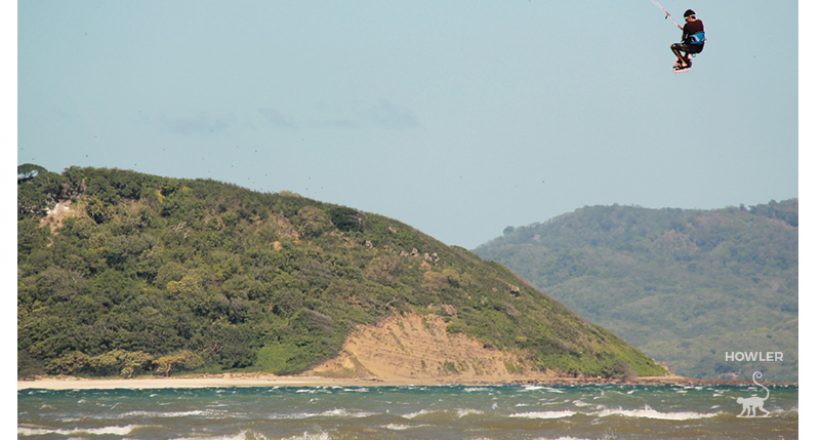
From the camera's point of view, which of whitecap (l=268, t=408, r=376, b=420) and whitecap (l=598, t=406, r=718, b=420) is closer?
whitecap (l=268, t=408, r=376, b=420)

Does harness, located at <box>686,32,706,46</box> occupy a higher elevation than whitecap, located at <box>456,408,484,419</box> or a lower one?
higher

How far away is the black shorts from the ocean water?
17.6m

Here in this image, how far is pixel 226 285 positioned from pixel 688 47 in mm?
53596

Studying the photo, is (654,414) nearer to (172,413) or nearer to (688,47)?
(172,413)

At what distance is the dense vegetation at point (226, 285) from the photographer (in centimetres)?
6806

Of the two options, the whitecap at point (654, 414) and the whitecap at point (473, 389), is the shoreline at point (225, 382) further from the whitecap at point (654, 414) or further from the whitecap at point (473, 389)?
the whitecap at point (654, 414)

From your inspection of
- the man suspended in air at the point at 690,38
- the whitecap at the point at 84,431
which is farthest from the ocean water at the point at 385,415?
the man suspended in air at the point at 690,38

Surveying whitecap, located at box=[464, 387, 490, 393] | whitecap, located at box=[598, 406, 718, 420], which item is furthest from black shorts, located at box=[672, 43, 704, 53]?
whitecap, located at box=[464, 387, 490, 393]

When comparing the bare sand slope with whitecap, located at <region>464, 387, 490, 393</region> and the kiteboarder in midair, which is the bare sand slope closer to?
whitecap, located at <region>464, 387, 490, 393</region>

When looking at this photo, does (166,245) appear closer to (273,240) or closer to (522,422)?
(273,240)

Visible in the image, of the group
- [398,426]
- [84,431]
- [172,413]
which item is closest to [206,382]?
[172,413]

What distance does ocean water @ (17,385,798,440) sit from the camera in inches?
1554

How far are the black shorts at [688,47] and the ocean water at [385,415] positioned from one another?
17.6 metres
